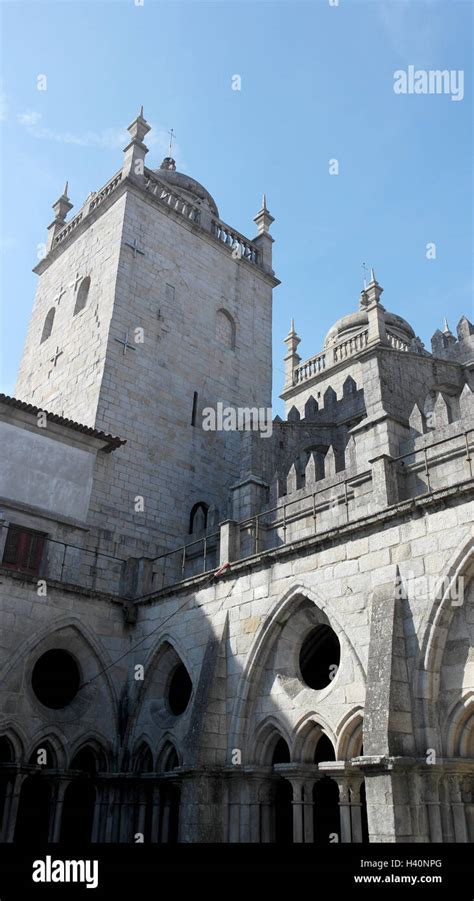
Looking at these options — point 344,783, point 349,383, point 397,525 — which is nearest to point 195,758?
point 344,783

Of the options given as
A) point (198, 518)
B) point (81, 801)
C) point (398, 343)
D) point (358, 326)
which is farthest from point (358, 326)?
point (81, 801)

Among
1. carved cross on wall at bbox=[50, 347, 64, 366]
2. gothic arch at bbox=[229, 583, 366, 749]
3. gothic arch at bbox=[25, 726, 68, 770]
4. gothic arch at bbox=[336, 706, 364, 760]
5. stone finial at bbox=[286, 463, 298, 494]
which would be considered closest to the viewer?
gothic arch at bbox=[336, 706, 364, 760]

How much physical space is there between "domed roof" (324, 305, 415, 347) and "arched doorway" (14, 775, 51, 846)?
2304 cm

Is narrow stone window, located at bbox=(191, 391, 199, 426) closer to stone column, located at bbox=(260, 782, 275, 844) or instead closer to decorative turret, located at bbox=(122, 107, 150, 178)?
decorative turret, located at bbox=(122, 107, 150, 178)

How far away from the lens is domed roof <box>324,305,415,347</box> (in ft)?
104

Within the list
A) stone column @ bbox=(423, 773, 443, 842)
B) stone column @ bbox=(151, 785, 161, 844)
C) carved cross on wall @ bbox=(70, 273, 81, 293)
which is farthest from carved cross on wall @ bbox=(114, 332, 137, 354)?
stone column @ bbox=(423, 773, 443, 842)

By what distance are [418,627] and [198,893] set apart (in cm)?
411

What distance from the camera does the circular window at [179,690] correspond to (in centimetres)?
1376

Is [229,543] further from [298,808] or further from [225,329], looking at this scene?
Result: [225,329]

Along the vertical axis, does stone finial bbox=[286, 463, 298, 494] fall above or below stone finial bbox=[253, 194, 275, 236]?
below

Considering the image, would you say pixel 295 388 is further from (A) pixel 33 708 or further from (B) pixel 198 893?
(B) pixel 198 893

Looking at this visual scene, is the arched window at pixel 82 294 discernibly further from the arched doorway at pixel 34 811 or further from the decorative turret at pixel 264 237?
the arched doorway at pixel 34 811

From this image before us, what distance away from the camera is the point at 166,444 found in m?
19.5

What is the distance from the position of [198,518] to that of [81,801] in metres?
7.35
